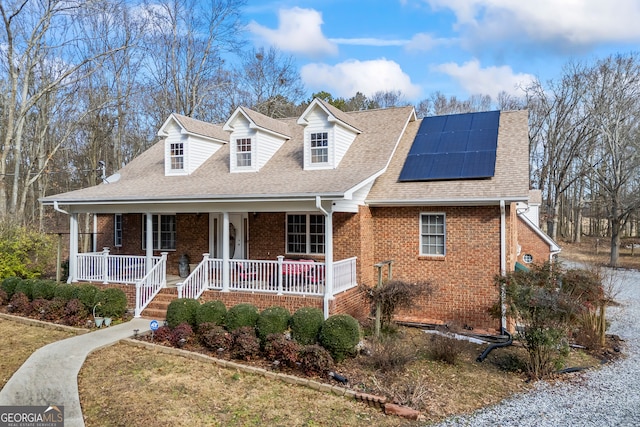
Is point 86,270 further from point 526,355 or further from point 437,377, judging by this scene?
point 526,355

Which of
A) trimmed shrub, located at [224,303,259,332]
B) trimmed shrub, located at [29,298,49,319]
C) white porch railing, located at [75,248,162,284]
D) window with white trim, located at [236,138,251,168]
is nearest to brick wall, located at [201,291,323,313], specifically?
trimmed shrub, located at [224,303,259,332]

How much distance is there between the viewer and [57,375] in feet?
25.9

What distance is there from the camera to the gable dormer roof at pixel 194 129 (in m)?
16.2

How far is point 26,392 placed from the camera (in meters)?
7.22

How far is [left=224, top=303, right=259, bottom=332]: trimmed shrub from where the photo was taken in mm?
9797

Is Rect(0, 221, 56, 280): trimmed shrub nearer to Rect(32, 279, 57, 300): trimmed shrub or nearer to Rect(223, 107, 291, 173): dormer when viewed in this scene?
Rect(32, 279, 57, 300): trimmed shrub

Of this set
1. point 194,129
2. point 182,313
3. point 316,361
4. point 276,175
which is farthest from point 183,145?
point 316,361

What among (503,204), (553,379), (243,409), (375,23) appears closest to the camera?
(243,409)

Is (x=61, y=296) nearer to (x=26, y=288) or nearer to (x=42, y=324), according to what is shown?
(x=42, y=324)

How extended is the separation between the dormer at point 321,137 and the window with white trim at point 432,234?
11.6ft

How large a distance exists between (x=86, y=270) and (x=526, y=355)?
13.3 m

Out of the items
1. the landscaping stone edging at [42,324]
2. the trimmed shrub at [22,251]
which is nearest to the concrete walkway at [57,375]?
the landscaping stone edging at [42,324]

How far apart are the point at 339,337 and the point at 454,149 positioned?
8.42 meters

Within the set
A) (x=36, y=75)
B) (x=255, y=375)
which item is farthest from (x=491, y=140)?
(x=36, y=75)
